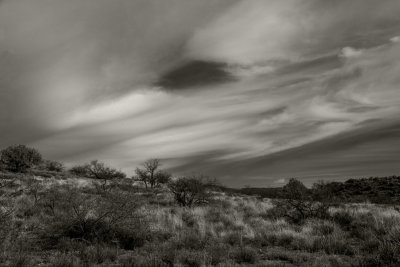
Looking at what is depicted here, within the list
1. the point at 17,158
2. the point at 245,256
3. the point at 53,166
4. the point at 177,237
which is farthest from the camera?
the point at 53,166

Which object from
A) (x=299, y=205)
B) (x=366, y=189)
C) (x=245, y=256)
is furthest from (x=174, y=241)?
(x=366, y=189)

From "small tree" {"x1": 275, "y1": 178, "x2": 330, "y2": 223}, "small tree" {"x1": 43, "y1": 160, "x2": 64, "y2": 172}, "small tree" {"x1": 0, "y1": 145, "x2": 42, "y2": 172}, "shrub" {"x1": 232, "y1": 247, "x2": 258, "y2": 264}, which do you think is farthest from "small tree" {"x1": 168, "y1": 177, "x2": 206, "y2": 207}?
"small tree" {"x1": 43, "y1": 160, "x2": 64, "y2": 172}

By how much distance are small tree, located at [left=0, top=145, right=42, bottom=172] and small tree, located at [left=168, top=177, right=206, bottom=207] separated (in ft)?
88.9

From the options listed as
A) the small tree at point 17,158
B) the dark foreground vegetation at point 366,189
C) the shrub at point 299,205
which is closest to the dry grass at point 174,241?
the shrub at point 299,205

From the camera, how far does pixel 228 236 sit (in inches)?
491

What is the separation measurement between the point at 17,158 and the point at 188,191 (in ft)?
94.0

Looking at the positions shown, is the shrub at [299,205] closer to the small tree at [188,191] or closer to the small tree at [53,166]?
the small tree at [188,191]

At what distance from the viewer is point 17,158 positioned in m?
43.2

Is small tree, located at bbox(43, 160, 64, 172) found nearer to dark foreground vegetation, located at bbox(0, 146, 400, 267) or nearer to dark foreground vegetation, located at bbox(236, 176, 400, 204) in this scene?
dark foreground vegetation, located at bbox(236, 176, 400, 204)

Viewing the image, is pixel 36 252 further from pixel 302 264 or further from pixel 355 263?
pixel 355 263

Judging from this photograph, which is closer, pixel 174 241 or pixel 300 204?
pixel 174 241

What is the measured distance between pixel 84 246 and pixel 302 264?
5.85 m

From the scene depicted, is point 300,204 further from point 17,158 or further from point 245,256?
point 17,158

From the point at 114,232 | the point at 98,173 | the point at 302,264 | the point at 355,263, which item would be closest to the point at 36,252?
the point at 114,232
